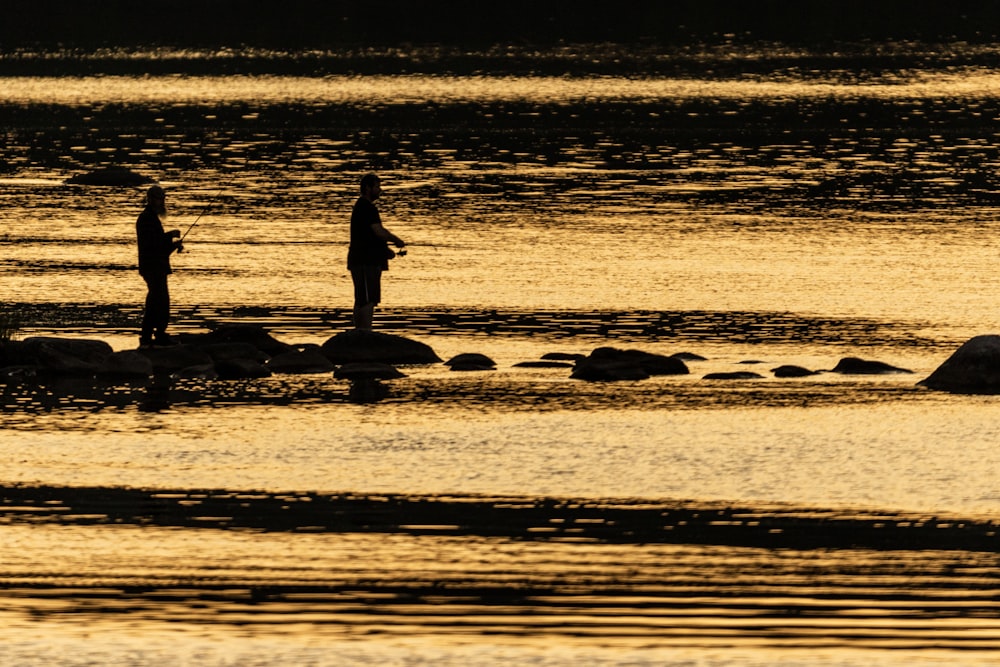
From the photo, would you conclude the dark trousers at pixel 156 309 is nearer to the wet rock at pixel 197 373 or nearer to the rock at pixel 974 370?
the wet rock at pixel 197 373

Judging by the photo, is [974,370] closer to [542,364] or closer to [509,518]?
[542,364]

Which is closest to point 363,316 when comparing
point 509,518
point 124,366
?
point 124,366

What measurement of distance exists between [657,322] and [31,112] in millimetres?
53812

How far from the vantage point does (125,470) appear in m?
19.1

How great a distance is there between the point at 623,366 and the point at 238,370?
13.2 ft

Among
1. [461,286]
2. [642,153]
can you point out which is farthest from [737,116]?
[461,286]

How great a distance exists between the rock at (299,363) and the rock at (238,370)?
0.83ft

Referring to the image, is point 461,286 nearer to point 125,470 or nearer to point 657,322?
point 657,322

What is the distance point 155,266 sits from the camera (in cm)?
2647

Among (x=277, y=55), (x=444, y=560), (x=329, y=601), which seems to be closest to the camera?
(x=329, y=601)

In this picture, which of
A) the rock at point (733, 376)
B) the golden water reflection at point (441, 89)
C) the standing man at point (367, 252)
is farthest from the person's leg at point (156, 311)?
the golden water reflection at point (441, 89)

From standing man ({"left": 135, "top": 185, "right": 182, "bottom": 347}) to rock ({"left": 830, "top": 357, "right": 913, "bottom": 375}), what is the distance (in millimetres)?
7420

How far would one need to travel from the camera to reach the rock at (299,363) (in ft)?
82.0

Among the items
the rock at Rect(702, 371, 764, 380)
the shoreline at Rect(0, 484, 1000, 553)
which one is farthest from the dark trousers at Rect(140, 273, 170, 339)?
the shoreline at Rect(0, 484, 1000, 553)
